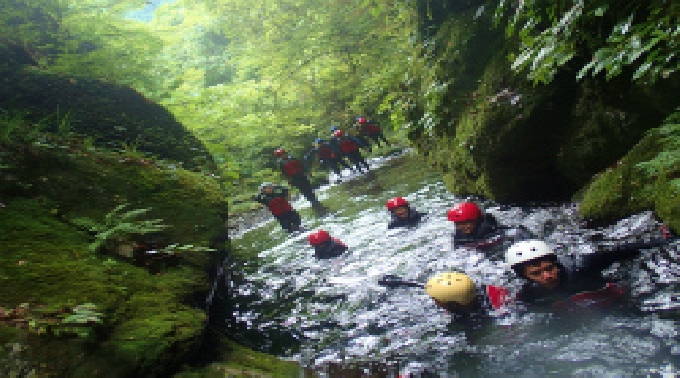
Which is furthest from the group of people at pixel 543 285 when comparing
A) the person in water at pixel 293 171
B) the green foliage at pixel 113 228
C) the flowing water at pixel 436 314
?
Answer: the person in water at pixel 293 171

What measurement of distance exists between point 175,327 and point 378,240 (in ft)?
18.6

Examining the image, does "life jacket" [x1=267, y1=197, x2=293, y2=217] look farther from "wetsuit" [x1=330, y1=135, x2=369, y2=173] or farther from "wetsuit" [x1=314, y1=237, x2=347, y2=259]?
"wetsuit" [x1=330, y1=135, x2=369, y2=173]

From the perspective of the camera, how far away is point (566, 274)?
4.62m

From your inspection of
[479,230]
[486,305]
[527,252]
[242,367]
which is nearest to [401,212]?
[479,230]

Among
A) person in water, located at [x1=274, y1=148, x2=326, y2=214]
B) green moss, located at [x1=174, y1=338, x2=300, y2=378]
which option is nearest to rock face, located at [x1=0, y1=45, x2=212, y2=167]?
person in water, located at [x1=274, y1=148, x2=326, y2=214]

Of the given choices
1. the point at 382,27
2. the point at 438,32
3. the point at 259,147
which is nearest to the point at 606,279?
the point at 438,32

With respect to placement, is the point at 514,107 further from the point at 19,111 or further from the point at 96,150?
the point at 19,111

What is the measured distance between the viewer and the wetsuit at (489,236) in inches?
252

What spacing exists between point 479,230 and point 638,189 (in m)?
2.15

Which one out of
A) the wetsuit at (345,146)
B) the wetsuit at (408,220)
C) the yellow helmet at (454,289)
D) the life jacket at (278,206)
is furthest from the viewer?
the wetsuit at (345,146)

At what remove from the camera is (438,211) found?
891 cm

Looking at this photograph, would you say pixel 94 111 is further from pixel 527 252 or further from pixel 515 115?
pixel 527 252

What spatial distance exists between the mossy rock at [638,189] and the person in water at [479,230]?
1.14 metres

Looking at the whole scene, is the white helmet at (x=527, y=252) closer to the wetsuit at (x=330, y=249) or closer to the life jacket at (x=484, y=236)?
the life jacket at (x=484, y=236)
